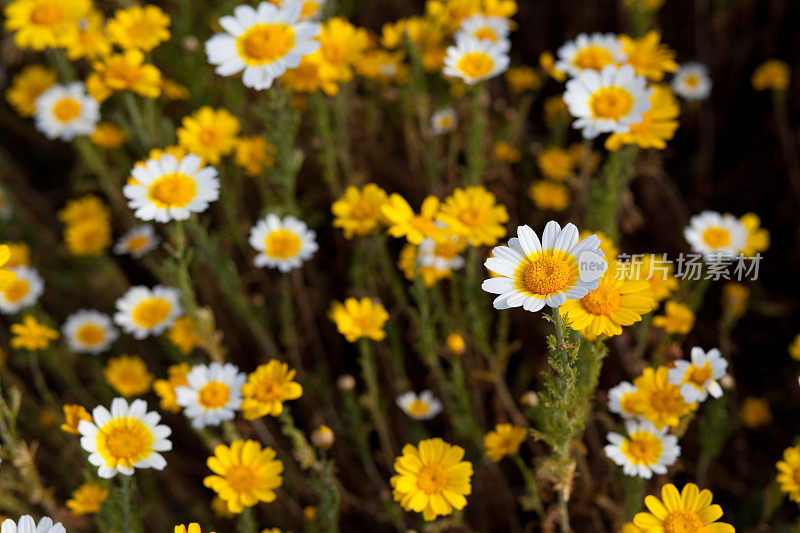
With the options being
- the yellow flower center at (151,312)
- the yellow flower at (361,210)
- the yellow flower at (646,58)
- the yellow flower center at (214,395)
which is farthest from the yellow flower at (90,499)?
the yellow flower at (646,58)

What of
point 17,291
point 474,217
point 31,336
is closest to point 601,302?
point 474,217

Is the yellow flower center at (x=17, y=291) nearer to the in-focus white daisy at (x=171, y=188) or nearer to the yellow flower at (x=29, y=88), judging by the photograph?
the in-focus white daisy at (x=171, y=188)

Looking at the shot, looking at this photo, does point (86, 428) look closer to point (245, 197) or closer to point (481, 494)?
point (481, 494)

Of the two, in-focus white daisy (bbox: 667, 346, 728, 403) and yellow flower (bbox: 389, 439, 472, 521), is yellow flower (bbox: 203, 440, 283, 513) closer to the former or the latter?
yellow flower (bbox: 389, 439, 472, 521)

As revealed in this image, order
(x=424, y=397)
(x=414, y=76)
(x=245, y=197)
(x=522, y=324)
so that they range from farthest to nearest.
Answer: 1. (x=245, y=197)
2. (x=522, y=324)
3. (x=414, y=76)
4. (x=424, y=397)

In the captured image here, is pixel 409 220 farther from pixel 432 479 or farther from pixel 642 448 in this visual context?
pixel 642 448

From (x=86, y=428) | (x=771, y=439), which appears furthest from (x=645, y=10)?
(x=86, y=428)
